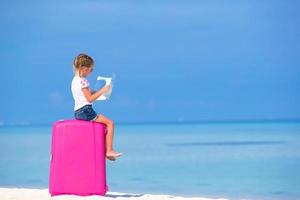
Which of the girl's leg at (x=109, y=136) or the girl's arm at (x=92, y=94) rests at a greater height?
the girl's arm at (x=92, y=94)

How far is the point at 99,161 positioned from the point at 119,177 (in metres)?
5.24

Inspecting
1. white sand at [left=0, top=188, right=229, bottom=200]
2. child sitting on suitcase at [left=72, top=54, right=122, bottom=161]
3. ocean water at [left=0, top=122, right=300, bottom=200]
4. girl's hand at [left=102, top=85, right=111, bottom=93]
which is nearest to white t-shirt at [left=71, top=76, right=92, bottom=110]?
child sitting on suitcase at [left=72, top=54, right=122, bottom=161]

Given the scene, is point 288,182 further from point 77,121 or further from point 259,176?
point 77,121

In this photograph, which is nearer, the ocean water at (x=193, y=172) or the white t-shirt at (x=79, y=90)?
the white t-shirt at (x=79, y=90)

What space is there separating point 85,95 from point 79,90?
50mm

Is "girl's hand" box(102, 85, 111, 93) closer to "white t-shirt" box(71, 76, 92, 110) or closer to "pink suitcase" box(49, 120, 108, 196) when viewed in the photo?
"white t-shirt" box(71, 76, 92, 110)

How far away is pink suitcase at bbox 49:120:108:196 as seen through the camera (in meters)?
5.98

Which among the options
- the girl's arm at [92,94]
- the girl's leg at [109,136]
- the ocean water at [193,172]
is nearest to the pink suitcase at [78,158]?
the girl's leg at [109,136]

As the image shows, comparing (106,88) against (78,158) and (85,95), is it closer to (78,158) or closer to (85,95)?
(85,95)

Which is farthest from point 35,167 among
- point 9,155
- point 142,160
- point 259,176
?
point 9,155

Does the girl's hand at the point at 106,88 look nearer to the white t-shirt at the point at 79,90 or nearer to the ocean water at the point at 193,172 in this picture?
the white t-shirt at the point at 79,90

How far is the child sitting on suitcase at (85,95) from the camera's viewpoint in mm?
5988

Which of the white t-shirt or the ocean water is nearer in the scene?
the white t-shirt

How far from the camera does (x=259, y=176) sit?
1145cm
